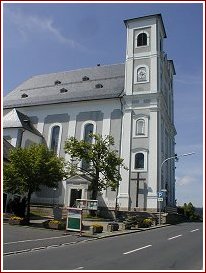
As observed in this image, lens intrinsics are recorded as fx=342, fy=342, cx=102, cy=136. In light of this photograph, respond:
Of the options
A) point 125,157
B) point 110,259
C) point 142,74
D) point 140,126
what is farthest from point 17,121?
point 110,259

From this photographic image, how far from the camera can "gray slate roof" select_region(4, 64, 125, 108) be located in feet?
157

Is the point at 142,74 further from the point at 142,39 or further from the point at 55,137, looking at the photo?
the point at 55,137

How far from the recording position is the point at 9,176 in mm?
27234

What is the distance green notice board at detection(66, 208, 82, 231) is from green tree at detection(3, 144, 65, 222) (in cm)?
515

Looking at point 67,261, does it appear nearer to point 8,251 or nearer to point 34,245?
point 8,251

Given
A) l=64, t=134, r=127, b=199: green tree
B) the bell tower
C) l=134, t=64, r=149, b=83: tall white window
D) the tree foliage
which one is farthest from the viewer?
the tree foliage

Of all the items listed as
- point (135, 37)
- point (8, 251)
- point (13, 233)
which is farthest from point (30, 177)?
point (135, 37)

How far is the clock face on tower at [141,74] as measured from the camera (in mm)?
45094

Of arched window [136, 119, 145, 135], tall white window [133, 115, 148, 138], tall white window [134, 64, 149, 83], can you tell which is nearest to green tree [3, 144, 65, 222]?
tall white window [133, 115, 148, 138]

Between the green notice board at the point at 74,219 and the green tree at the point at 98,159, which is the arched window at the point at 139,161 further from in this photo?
the green notice board at the point at 74,219

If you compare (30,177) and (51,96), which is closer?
(30,177)

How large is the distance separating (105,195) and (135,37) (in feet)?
74.2

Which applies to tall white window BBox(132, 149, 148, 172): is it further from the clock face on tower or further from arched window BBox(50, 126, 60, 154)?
arched window BBox(50, 126, 60, 154)

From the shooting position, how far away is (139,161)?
1633 inches
